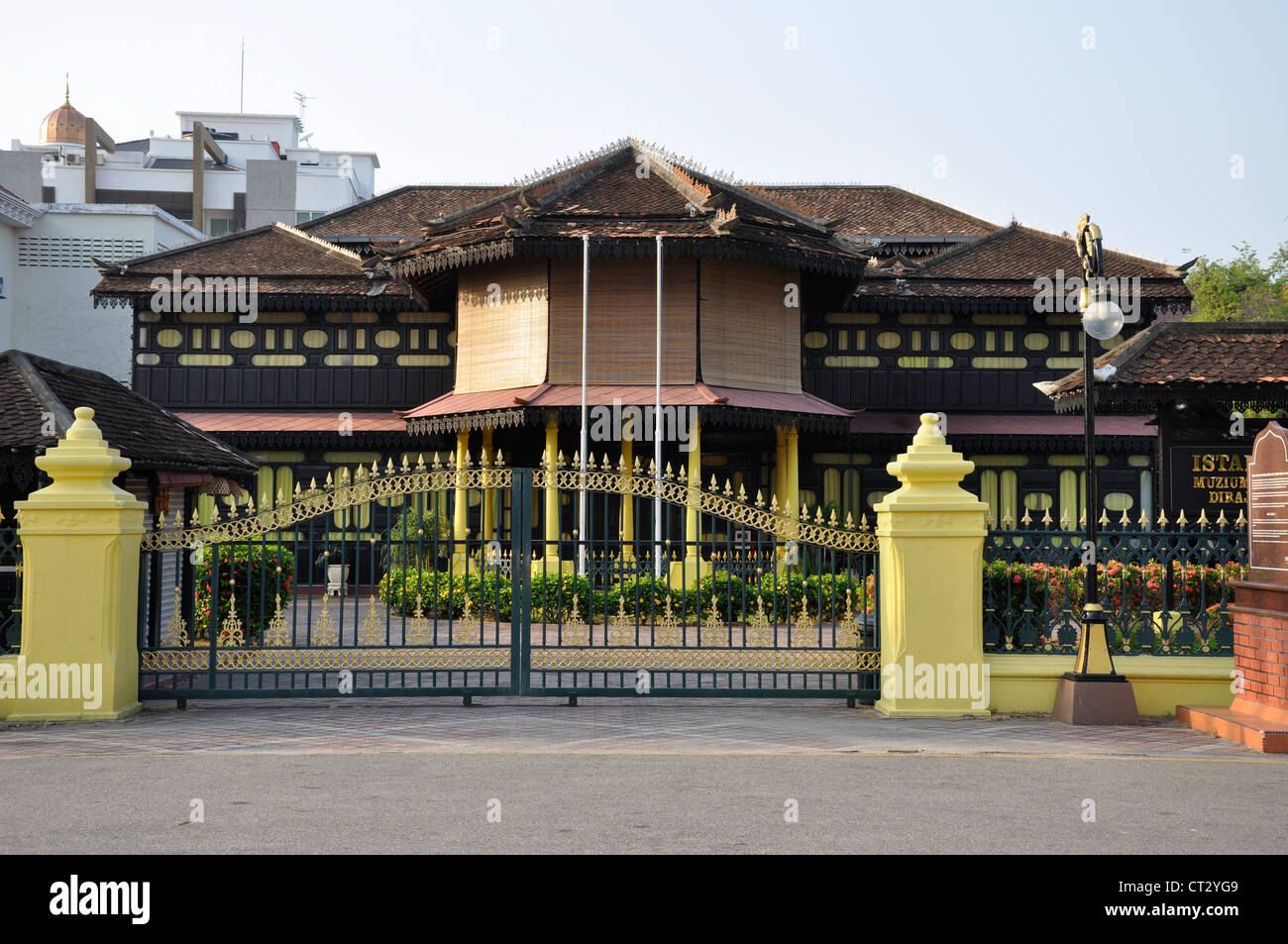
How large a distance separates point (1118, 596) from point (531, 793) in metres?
7.92

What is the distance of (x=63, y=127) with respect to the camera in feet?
Answer: 192

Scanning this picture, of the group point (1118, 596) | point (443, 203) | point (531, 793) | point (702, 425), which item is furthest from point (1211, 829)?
point (443, 203)

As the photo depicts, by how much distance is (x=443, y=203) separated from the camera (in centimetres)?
3484

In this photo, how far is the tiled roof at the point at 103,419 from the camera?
13.1 metres

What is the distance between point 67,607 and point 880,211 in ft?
89.3

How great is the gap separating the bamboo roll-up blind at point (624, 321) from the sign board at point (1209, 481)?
10531 millimetres

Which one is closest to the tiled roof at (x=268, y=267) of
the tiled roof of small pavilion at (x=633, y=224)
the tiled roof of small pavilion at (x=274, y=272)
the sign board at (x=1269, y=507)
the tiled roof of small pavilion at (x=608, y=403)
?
the tiled roof of small pavilion at (x=274, y=272)

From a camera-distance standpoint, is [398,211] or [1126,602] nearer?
[1126,602]

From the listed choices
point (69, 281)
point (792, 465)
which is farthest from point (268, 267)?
point (69, 281)

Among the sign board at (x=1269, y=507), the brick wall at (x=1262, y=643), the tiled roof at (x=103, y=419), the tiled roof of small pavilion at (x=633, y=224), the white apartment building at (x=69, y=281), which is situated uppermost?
the white apartment building at (x=69, y=281)

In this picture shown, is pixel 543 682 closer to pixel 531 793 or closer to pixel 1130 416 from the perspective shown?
pixel 531 793

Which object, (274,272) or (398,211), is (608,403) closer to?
(274,272)

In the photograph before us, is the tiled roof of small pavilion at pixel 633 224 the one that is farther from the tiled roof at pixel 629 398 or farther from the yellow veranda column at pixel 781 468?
the yellow veranda column at pixel 781 468

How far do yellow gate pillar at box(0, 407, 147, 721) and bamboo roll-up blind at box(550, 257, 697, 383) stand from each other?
14115 mm
